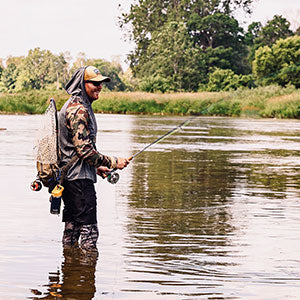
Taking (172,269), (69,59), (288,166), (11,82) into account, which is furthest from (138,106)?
(69,59)

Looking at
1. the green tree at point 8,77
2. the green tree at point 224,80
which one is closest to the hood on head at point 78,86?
the green tree at point 224,80

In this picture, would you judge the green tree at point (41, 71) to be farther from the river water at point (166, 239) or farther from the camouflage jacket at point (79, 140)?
the camouflage jacket at point (79, 140)

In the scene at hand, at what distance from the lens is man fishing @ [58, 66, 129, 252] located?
6.32 m

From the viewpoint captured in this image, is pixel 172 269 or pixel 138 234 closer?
pixel 172 269

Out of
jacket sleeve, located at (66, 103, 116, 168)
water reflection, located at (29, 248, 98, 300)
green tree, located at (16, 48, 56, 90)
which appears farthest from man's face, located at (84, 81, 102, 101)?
green tree, located at (16, 48, 56, 90)

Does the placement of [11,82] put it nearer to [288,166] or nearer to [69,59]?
[69,59]

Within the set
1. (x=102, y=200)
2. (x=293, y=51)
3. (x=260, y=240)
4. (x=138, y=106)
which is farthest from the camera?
(x=293, y=51)

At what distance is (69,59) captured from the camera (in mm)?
186000

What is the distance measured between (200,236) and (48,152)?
8.46ft

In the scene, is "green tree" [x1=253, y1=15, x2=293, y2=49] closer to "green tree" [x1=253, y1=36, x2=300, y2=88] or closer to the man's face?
"green tree" [x1=253, y1=36, x2=300, y2=88]

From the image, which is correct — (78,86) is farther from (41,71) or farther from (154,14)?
(41,71)

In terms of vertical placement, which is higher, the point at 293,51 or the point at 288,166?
the point at 293,51

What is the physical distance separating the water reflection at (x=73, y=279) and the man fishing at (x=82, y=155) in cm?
18

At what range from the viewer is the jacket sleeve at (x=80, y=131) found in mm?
6305
